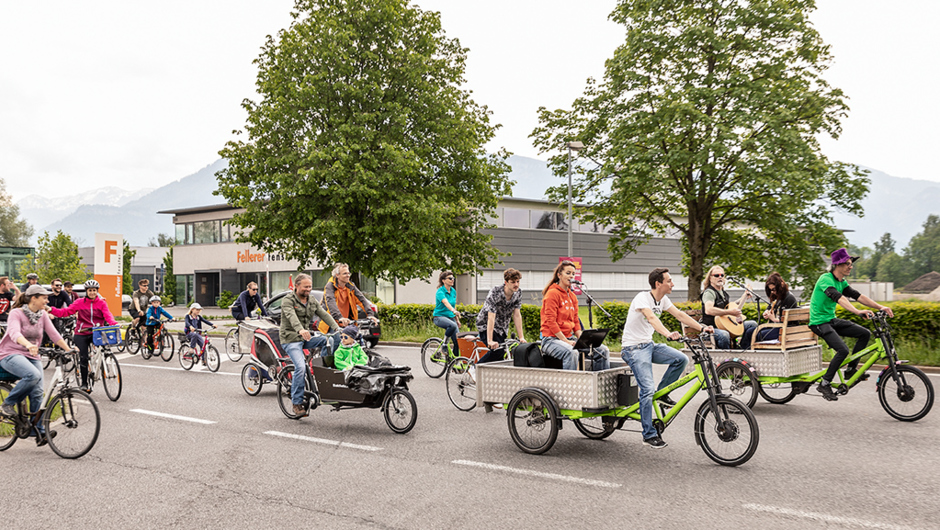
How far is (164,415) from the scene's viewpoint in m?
9.34

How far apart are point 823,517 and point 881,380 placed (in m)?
4.26

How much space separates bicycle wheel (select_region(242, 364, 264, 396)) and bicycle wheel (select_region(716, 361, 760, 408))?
661 centimetres

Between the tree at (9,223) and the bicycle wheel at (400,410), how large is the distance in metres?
→ 99.8

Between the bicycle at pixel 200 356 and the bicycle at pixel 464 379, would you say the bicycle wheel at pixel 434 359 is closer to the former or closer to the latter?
the bicycle at pixel 464 379

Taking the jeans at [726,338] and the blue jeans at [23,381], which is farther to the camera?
the jeans at [726,338]

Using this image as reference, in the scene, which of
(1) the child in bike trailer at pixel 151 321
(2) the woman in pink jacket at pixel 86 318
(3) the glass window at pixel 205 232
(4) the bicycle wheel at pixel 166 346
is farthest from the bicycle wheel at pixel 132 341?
(3) the glass window at pixel 205 232

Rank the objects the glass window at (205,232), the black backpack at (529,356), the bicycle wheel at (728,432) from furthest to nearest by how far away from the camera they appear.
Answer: the glass window at (205,232) < the black backpack at (529,356) < the bicycle wheel at (728,432)

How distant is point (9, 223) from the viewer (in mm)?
91938

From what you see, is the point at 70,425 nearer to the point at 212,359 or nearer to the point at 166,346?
the point at 212,359

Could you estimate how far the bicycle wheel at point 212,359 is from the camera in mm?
14344

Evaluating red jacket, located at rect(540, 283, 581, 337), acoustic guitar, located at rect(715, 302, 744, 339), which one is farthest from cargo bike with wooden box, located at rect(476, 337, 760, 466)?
acoustic guitar, located at rect(715, 302, 744, 339)

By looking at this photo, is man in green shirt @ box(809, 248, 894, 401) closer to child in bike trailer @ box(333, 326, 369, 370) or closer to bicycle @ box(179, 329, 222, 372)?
child in bike trailer @ box(333, 326, 369, 370)

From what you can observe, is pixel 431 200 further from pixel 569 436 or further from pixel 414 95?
pixel 569 436

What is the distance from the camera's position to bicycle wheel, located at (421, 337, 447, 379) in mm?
12732
